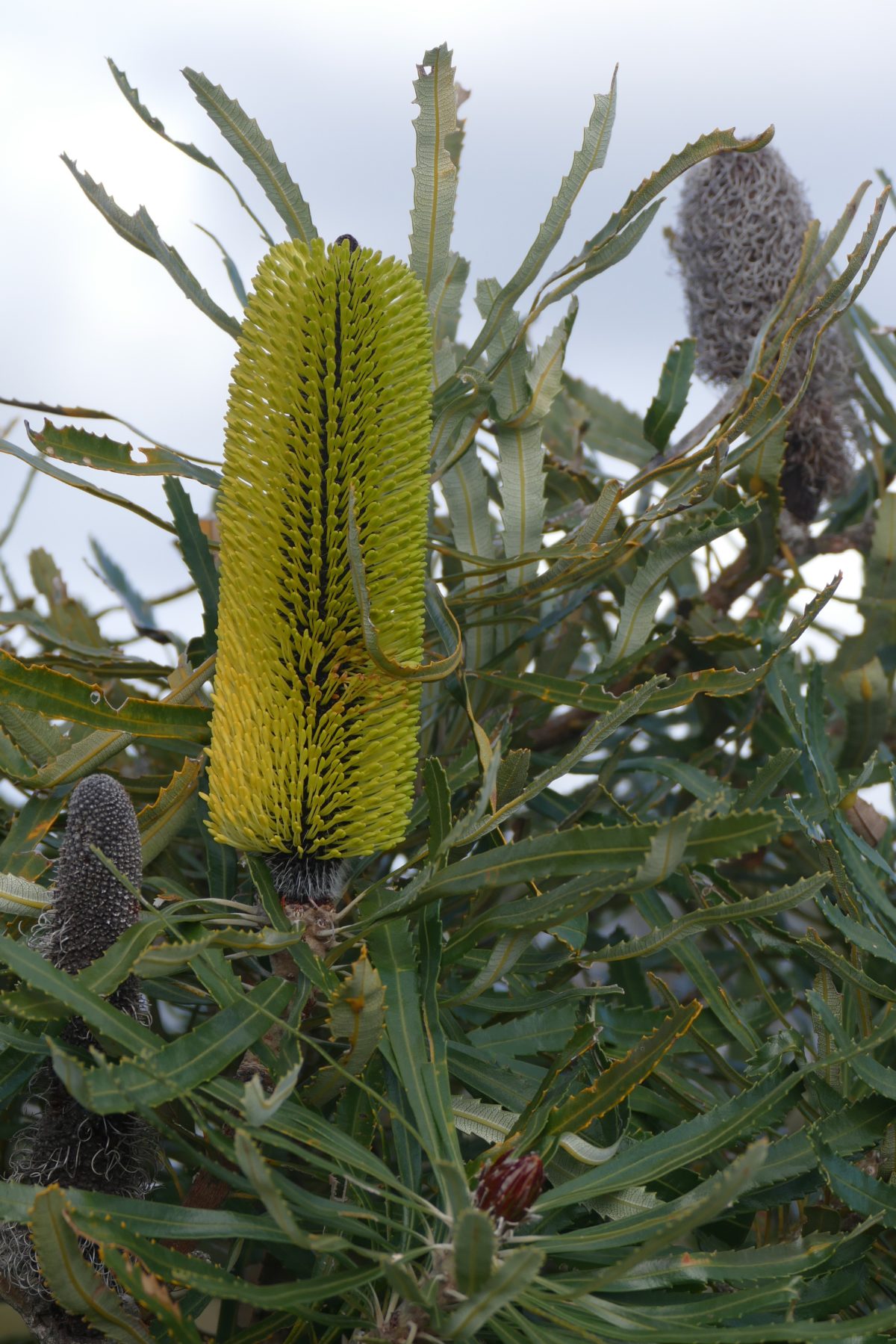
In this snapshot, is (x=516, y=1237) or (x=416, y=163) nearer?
(x=516, y=1237)

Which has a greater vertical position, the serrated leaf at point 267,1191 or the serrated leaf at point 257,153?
the serrated leaf at point 257,153

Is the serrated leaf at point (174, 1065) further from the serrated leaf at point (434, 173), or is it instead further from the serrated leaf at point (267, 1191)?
the serrated leaf at point (434, 173)

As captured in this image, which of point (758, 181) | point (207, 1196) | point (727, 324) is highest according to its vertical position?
point (758, 181)

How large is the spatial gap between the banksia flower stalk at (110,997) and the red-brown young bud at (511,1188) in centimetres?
16

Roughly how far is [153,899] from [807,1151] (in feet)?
1.13

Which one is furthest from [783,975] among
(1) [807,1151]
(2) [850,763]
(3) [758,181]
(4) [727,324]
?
(3) [758,181]

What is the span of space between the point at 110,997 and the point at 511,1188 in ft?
0.60

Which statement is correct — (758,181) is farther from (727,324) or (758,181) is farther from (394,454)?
(394,454)

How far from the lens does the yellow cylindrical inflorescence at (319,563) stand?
21.2 inches

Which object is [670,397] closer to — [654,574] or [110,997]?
[654,574]

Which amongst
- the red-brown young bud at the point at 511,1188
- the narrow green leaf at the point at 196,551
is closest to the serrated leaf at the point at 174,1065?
the red-brown young bud at the point at 511,1188

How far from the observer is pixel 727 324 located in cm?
107

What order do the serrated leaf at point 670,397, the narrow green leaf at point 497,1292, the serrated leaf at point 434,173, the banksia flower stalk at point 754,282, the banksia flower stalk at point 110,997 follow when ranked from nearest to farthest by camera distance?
the narrow green leaf at point 497,1292, the banksia flower stalk at point 110,997, the serrated leaf at point 434,173, the serrated leaf at point 670,397, the banksia flower stalk at point 754,282

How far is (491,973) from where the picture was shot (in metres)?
0.55
